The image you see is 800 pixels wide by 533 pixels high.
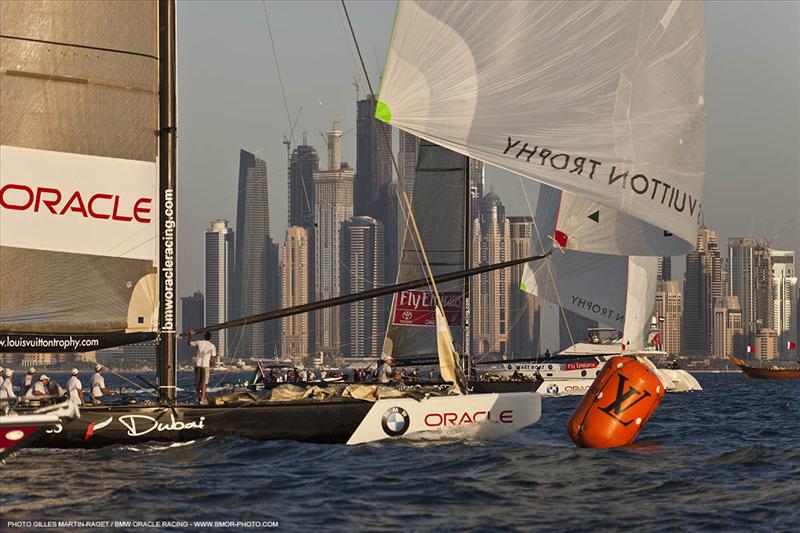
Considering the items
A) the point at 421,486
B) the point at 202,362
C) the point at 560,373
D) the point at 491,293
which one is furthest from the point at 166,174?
the point at 491,293

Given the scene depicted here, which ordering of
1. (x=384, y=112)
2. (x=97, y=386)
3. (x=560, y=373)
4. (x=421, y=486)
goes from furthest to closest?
(x=560, y=373)
(x=97, y=386)
(x=384, y=112)
(x=421, y=486)

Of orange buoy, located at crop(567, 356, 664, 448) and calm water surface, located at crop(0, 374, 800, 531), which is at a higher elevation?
orange buoy, located at crop(567, 356, 664, 448)

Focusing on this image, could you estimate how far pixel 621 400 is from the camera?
19969mm

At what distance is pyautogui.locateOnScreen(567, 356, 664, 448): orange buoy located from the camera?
65.4ft

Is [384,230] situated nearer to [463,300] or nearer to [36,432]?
[463,300]

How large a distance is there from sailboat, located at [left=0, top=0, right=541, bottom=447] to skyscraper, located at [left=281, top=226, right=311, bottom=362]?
519 feet

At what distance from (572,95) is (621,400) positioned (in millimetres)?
4876

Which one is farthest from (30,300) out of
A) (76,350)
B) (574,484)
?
(574,484)

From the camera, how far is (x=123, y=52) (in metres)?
19.7

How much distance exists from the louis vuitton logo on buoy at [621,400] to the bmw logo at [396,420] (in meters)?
3.05

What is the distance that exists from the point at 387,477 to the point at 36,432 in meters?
4.68

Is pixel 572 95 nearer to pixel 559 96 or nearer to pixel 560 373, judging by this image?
pixel 559 96

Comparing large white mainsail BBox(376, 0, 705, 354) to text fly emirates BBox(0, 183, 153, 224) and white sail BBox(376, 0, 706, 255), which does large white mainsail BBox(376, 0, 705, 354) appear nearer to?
white sail BBox(376, 0, 706, 255)

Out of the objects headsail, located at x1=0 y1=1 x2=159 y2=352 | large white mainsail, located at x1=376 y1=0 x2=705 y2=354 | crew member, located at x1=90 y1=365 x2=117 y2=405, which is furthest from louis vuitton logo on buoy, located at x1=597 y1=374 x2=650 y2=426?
crew member, located at x1=90 y1=365 x2=117 y2=405
